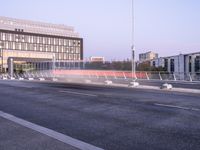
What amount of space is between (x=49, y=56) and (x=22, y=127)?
11531cm

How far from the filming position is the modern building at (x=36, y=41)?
4500 inches

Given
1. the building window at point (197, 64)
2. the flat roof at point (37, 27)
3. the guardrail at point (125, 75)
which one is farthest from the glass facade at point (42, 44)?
the building window at point (197, 64)

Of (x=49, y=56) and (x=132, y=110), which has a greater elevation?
(x=49, y=56)

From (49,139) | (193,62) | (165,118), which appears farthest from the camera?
(193,62)

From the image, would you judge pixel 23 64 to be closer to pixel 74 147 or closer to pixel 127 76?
pixel 127 76

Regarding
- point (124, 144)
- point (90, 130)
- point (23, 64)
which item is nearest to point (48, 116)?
point (90, 130)

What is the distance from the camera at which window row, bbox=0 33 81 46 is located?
380ft

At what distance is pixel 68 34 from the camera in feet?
447

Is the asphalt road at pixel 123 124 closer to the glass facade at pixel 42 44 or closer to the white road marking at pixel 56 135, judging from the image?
the white road marking at pixel 56 135

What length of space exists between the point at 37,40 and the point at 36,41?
63cm

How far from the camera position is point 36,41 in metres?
123

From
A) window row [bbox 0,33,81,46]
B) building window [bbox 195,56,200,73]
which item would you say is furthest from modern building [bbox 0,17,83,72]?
building window [bbox 195,56,200,73]

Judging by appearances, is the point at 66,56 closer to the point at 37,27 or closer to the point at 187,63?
the point at 37,27

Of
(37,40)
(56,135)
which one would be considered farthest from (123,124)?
(37,40)
